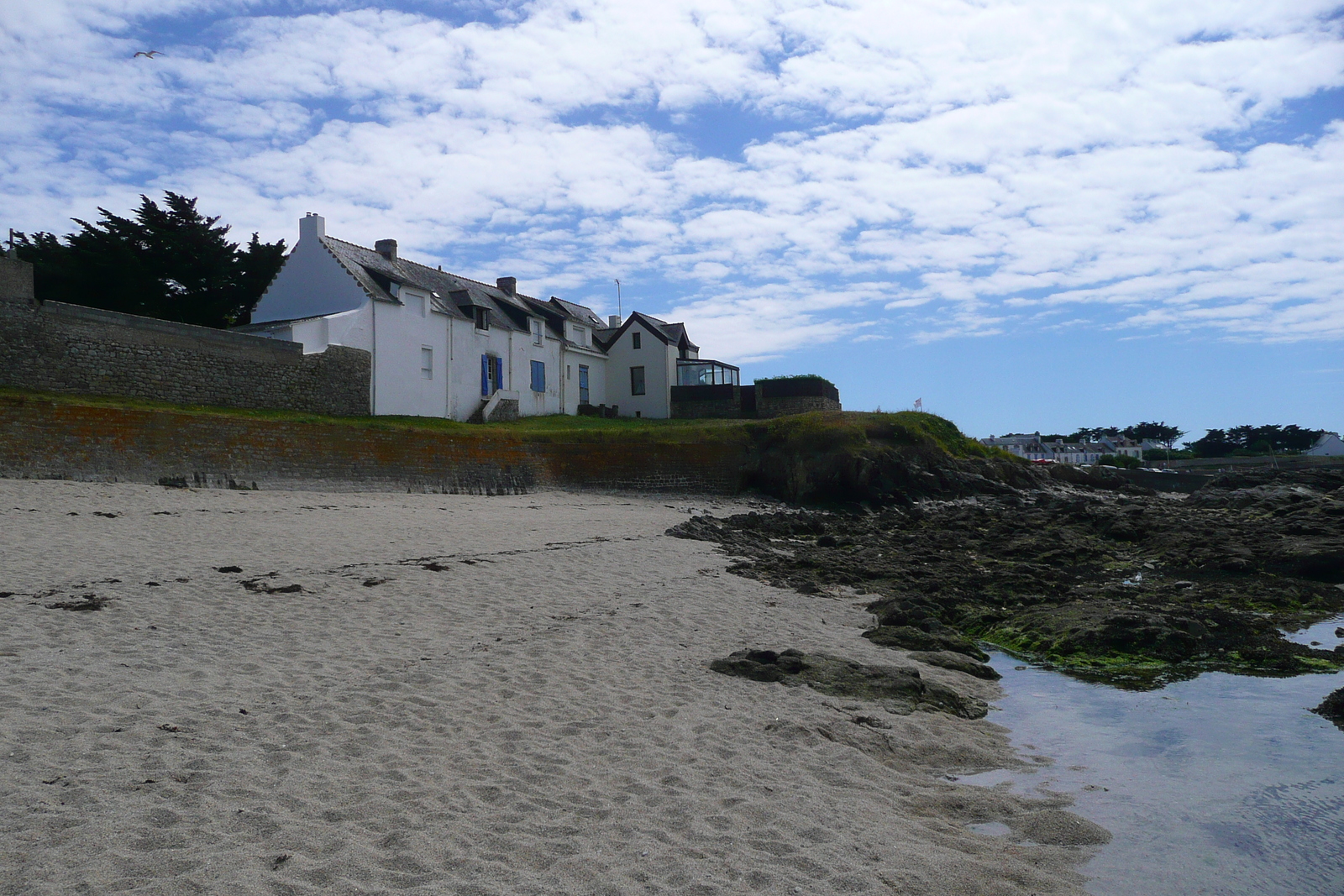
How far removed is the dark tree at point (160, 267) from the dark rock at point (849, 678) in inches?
1155

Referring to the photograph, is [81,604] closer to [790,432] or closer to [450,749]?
[450,749]

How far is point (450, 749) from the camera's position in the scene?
528 centimetres

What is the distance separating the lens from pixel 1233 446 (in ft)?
302

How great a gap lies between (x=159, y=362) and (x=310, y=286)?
9.59 m

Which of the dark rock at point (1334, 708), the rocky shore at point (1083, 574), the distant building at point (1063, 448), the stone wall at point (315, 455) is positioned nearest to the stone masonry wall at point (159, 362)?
the stone wall at point (315, 455)

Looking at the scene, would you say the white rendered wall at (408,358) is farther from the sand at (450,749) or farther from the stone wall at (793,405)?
the sand at (450,749)

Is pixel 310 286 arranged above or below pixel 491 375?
above

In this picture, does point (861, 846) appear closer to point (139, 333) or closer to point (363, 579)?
point (363, 579)

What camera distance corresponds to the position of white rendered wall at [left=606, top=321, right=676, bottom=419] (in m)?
40.6

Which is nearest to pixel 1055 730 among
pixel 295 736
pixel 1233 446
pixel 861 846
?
pixel 861 846

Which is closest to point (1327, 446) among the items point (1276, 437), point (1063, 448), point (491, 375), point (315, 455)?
point (1276, 437)

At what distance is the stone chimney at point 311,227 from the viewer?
30.2 m

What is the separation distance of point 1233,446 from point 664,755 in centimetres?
10549

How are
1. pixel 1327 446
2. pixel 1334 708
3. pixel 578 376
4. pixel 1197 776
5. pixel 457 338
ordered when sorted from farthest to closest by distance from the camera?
pixel 1327 446, pixel 578 376, pixel 457 338, pixel 1334 708, pixel 1197 776
